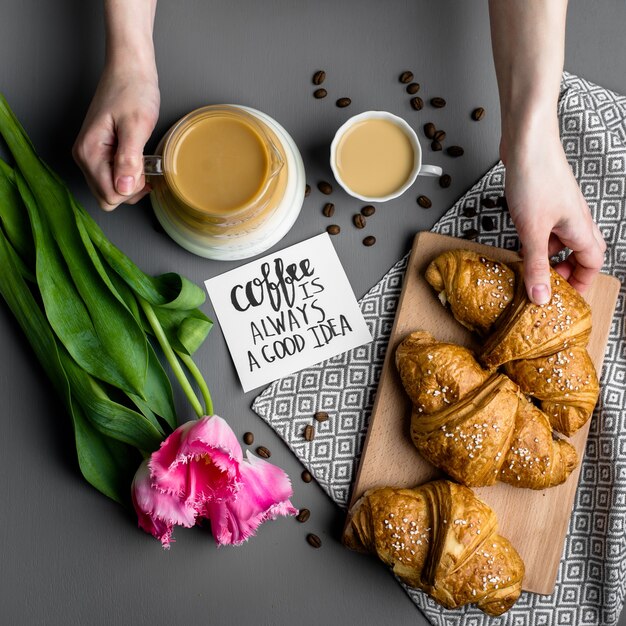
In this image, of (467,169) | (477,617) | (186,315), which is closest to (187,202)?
(186,315)

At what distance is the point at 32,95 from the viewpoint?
1429 mm

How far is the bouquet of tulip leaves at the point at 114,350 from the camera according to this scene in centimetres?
120

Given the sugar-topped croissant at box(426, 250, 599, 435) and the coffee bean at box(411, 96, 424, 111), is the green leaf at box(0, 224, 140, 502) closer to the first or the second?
the sugar-topped croissant at box(426, 250, 599, 435)

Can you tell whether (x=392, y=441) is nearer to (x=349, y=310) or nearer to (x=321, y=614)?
(x=349, y=310)

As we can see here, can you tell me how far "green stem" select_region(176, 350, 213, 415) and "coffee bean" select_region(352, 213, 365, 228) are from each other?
451 millimetres

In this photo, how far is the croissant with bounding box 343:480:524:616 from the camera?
1.23 m

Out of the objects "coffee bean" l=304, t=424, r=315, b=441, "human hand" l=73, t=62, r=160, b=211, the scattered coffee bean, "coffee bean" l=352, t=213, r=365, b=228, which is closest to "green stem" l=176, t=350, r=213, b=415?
"coffee bean" l=304, t=424, r=315, b=441

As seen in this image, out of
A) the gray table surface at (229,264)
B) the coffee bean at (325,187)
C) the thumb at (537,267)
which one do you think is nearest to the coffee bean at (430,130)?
the gray table surface at (229,264)

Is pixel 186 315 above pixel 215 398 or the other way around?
above

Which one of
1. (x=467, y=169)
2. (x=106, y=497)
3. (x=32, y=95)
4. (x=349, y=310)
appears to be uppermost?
(x=32, y=95)

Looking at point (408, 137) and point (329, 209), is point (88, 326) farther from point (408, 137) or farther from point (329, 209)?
point (408, 137)

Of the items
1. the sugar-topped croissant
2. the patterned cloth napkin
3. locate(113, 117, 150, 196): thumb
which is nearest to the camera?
locate(113, 117, 150, 196): thumb

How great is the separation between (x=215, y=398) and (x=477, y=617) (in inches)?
27.5

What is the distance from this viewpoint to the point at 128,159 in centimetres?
114
